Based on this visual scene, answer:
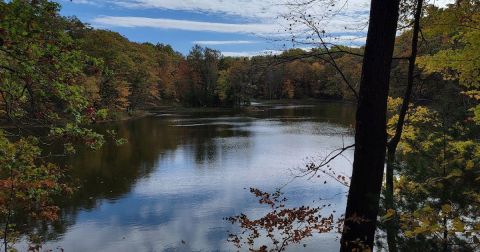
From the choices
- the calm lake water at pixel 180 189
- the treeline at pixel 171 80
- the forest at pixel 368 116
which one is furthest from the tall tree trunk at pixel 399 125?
the treeline at pixel 171 80

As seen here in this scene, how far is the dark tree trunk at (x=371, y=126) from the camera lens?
334cm

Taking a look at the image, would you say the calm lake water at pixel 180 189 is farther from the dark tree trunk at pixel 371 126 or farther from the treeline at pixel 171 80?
the treeline at pixel 171 80

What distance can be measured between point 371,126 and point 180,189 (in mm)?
15706

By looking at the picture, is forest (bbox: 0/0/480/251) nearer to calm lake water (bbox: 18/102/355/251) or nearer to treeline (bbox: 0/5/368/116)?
calm lake water (bbox: 18/102/355/251)

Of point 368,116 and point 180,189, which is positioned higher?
point 368,116

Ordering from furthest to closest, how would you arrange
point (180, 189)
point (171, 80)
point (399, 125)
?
point (171, 80) → point (180, 189) → point (399, 125)

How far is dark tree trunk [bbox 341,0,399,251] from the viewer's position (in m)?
3.34

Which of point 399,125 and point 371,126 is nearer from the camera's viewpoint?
point 371,126

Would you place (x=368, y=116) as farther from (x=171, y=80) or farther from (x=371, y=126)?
(x=171, y=80)

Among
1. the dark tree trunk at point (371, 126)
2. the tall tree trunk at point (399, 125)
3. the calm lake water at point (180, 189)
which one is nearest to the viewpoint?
the dark tree trunk at point (371, 126)

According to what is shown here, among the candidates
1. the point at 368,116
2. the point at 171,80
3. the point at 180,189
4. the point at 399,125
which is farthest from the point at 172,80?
the point at 368,116

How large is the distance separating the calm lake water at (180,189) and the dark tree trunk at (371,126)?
1853mm

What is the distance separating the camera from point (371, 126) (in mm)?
3432

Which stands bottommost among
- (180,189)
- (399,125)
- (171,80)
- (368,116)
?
(180,189)
